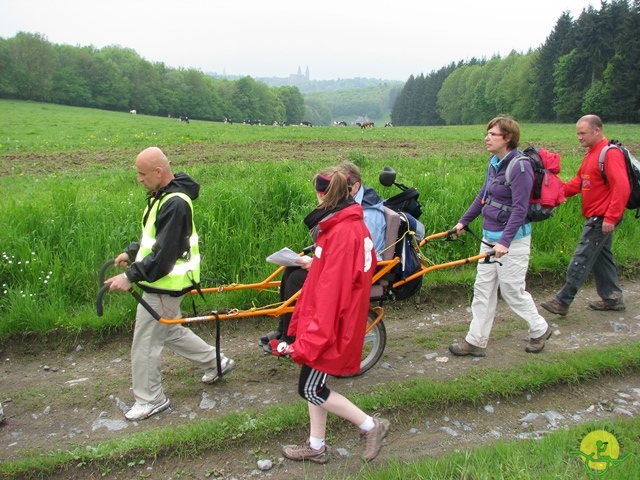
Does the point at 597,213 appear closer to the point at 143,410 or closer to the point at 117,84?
the point at 143,410

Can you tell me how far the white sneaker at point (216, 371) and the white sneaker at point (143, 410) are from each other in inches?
18.8

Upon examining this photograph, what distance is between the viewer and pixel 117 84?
3031 inches

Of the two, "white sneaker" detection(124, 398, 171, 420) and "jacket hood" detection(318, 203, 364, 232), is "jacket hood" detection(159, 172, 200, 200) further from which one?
"white sneaker" detection(124, 398, 171, 420)

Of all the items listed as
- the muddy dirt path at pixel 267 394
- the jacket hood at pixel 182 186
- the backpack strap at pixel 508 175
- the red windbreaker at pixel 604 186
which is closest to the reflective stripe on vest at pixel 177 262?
the jacket hood at pixel 182 186

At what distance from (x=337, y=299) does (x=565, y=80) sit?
6860 cm

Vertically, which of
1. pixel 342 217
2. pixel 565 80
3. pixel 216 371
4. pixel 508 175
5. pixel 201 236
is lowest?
pixel 216 371

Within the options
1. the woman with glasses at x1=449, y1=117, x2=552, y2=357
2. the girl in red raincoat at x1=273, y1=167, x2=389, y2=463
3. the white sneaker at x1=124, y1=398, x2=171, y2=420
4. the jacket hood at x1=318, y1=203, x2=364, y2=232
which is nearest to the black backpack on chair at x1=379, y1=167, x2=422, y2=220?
the woman with glasses at x1=449, y1=117, x2=552, y2=357

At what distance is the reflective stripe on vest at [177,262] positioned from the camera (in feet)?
12.8

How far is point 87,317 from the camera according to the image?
5.39m

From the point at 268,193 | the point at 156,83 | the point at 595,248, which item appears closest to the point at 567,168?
the point at 595,248

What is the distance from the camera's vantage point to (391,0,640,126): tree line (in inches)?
1997

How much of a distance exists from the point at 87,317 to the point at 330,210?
11.5 ft

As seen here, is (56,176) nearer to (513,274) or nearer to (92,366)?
(92,366)

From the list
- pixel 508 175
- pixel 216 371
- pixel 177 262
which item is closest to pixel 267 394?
pixel 216 371
